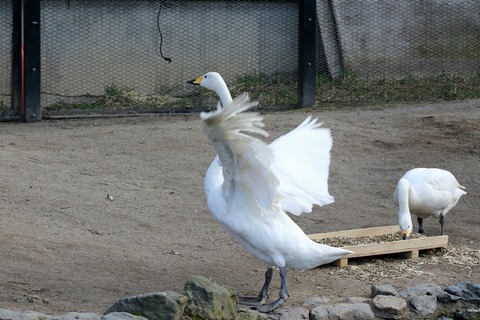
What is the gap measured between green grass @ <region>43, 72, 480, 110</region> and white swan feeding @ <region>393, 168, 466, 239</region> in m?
3.27

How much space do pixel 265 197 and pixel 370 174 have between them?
139 inches

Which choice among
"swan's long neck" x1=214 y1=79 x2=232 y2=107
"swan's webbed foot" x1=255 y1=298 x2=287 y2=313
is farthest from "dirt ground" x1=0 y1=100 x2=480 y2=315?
"swan's long neck" x1=214 y1=79 x2=232 y2=107

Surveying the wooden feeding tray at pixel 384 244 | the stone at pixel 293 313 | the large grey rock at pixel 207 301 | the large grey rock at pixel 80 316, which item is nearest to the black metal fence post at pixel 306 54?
the wooden feeding tray at pixel 384 244

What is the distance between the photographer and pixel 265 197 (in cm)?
568

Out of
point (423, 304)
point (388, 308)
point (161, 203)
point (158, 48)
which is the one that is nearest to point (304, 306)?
point (388, 308)

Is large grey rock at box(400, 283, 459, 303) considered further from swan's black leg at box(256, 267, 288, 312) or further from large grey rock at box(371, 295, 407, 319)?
swan's black leg at box(256, 267, 288, 312)

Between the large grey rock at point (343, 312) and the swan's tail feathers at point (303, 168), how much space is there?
2.14 feet

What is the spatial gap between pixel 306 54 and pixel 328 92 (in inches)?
29.3

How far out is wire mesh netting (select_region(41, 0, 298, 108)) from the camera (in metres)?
10.4

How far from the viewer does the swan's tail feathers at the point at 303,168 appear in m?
6.09

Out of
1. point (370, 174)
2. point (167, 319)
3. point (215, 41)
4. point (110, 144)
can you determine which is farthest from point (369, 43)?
point (167, 319)

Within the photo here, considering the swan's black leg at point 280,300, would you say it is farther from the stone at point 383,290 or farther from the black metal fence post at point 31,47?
the black metal fence post at point 31,47

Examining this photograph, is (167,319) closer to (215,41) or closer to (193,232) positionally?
(193,232)

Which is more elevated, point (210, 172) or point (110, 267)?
point (210, 172)
